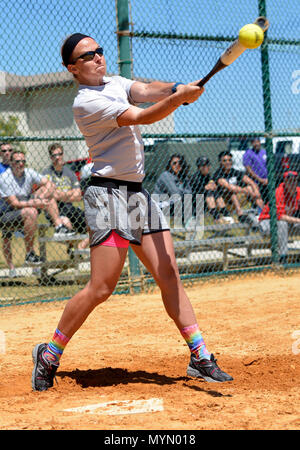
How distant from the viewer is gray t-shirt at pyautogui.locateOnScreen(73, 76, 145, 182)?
11.3 feet

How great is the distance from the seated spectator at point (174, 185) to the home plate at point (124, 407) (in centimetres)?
434

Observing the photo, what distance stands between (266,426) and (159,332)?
2.49 metres

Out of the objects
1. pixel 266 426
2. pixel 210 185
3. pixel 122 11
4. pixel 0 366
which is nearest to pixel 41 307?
pixel 0 366

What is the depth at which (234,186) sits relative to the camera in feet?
28.2

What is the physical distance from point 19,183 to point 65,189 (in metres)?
0.60

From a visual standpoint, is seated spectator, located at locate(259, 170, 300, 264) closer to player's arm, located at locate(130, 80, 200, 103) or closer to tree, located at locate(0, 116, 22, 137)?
tree, located at locate(0, 116, 22, 137)

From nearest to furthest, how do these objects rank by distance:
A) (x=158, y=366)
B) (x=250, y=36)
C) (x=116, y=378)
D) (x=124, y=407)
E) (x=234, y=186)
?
(x=250, y=36), (x=124, y=407), (x=116, y=378), (x=158, y=366), (x=234, y=186)

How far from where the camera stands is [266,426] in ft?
9.20

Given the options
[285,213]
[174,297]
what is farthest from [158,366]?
[285,213]

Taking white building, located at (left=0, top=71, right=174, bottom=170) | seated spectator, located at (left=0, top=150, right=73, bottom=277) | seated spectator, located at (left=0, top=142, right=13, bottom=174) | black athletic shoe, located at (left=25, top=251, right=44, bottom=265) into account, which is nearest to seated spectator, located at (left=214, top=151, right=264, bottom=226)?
white building, located at (left=0, top=71, right=174, bottom=170)

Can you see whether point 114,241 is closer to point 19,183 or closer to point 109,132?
point 109,132

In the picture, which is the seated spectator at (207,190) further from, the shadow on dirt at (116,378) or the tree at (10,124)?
the shadow on dirt at (116,378)

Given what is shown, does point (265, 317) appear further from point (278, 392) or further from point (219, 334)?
point (278, 392)

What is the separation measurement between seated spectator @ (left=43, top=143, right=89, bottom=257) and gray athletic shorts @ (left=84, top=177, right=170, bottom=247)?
4.16 meters
